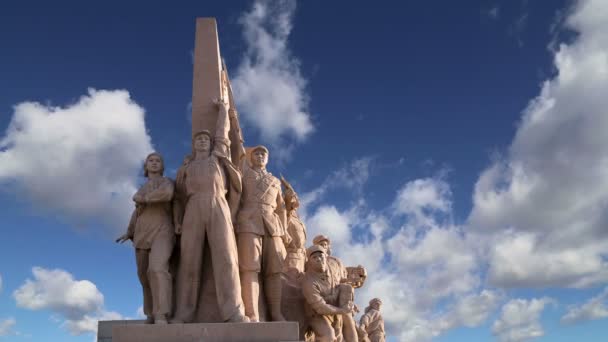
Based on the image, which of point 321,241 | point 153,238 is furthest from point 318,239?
point 153,238

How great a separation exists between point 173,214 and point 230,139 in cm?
156

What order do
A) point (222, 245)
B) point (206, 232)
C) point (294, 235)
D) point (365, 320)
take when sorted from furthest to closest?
point (365, 320)
point (294, 235)
point (206, 232)
point (222, 245)

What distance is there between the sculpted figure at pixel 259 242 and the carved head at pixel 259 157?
0.55 ft

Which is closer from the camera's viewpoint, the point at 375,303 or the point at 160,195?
the point at 160,195

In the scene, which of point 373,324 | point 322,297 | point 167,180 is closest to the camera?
point 167,180

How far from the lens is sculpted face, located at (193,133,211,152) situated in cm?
784

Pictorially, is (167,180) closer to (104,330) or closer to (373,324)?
(104,330)

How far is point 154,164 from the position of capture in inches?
310

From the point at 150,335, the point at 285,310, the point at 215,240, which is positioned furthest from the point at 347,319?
the point at 150,335

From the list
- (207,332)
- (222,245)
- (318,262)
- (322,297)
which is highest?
(318,262)

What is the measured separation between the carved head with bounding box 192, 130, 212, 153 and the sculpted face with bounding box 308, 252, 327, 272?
225 cm

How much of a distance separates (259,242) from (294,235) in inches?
112

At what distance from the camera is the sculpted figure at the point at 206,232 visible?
23.4 ft

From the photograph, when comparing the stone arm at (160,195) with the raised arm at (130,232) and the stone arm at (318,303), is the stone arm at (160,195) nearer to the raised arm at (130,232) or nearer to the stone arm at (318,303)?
the raised arm at (130,232)
